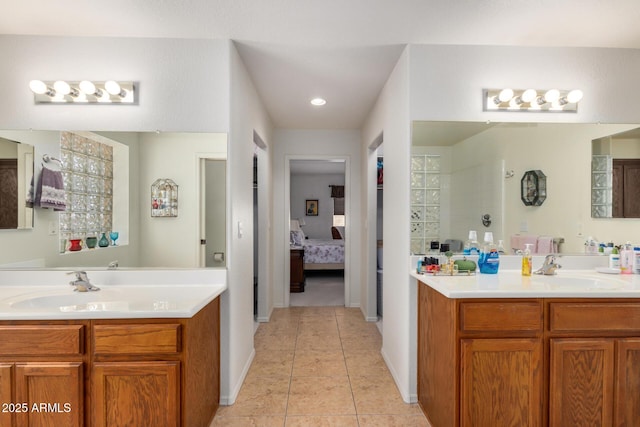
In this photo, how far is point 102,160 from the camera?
7.39 ft

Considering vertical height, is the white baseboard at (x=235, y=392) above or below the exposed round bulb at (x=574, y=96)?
below

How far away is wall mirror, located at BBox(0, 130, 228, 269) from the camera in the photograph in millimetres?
2213

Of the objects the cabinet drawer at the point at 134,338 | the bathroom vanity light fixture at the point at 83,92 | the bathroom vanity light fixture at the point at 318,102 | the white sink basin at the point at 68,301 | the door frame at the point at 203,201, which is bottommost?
the cabinet drawer at the point at 134,338

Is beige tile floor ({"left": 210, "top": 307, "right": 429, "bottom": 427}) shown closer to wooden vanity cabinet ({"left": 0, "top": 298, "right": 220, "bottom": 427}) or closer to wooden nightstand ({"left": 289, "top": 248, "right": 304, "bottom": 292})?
wooden vanity cabinet ({"left": 0, "top": 298, "right": 220, "bottom": 427})

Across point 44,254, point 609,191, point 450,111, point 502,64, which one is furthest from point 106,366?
point 609,191

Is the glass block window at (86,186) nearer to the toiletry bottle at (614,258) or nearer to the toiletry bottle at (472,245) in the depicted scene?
the toiletry bottle at (472,245)

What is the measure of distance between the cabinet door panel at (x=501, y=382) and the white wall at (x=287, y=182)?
287 cm

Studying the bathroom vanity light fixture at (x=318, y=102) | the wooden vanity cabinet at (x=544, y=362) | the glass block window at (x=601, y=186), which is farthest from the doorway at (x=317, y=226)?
the wooden vanity cabinet at (x=544, y=362)

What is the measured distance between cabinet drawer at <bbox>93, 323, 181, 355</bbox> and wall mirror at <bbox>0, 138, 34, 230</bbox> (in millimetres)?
1126

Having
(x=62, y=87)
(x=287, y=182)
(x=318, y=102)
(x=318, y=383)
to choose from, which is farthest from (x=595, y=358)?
(x=287, y=182)

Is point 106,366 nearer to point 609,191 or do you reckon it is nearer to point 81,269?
point 81,269

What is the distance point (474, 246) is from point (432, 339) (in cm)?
73

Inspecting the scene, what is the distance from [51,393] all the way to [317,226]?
750 cm

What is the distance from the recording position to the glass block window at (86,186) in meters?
2.22
